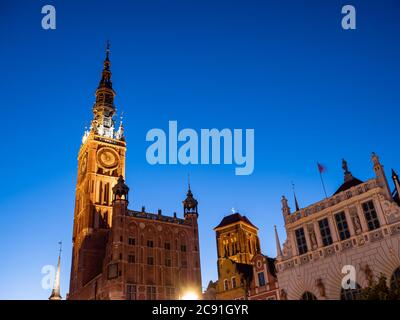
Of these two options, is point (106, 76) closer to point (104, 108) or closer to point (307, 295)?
point (104, 108)

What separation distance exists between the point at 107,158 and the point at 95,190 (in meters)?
8.44

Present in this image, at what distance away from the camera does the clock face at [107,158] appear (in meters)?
88.4

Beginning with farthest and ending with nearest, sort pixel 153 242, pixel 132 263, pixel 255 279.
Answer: pixel 153 242 < pixel 132 263 < pixel 255 279

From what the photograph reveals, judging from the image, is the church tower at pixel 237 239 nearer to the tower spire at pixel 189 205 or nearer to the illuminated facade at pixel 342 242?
the tower spire at pixel 189 205

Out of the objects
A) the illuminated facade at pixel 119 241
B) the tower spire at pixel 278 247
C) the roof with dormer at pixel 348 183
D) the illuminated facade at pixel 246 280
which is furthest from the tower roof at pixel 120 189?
the roof with dormer at pixel 348 183

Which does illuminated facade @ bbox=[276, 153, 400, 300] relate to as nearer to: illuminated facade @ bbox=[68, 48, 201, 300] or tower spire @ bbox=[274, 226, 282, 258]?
tower spire @ bbox=[274, 226, 282, 258]

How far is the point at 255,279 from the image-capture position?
45531 mm

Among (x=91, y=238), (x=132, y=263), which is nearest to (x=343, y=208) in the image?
(x=132, y=263)

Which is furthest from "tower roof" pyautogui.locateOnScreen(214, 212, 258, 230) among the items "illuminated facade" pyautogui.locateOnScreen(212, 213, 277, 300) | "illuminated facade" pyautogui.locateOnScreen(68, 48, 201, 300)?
"illuminated facade" pyautogui.locateOnScreen(212, 213, 277, 300)

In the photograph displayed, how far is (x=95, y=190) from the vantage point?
84.5 meters

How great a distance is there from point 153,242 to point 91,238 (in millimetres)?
15454

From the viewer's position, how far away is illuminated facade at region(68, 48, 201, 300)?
214ft
